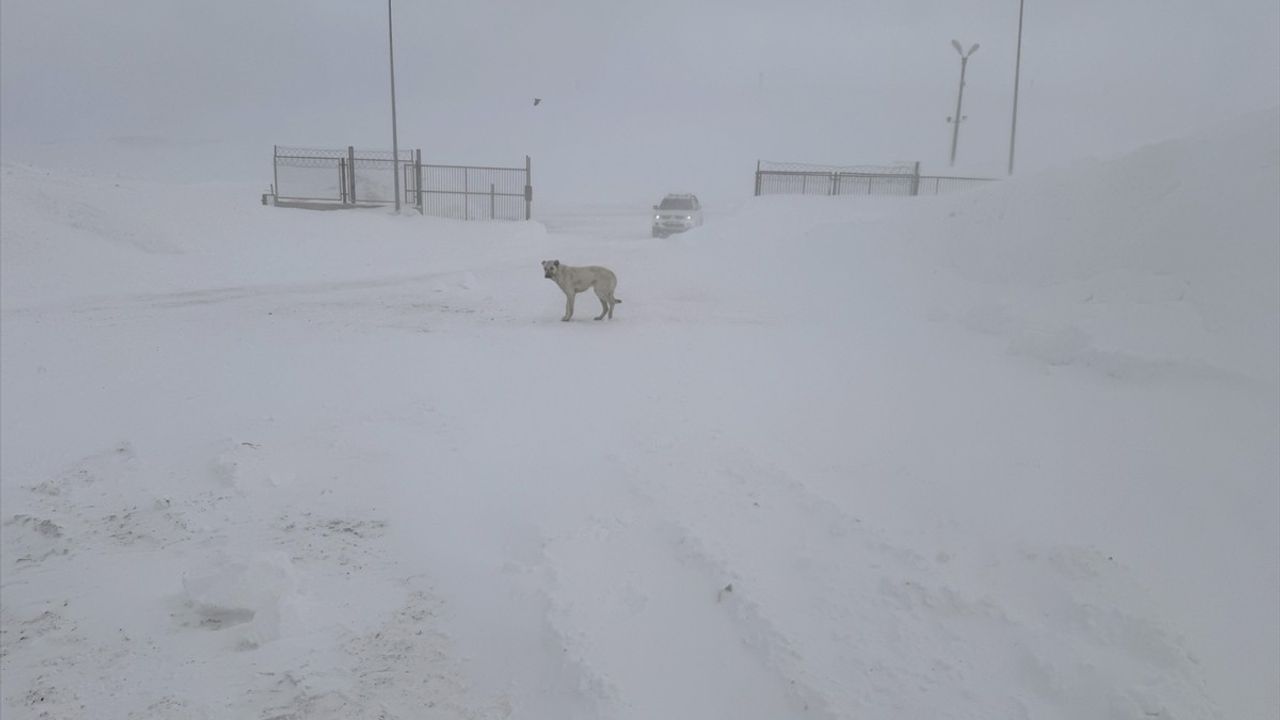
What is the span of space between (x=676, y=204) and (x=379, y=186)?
475 inches

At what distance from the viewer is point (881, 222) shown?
47.8 feet

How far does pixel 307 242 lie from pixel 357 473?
→ 50.7 ft

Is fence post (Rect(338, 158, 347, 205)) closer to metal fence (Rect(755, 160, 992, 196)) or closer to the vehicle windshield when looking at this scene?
the vehicle windshield

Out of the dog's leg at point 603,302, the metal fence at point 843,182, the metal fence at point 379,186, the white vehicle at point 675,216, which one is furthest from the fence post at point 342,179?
the dog's leg at point 603,302

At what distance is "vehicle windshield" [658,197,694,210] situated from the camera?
87.2 feet

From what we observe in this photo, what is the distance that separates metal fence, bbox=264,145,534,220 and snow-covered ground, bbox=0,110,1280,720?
1672cm

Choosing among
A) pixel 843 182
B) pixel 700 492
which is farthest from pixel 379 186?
pixel 700 492

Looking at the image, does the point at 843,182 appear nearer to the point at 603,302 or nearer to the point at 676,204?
the point at 676,204

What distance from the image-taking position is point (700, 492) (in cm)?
537

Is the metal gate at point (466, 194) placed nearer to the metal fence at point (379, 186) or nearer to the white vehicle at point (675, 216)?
the metal fence at point (379, 186)

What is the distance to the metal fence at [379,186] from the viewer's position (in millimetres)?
27406

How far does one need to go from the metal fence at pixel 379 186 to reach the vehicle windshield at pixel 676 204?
4834 mm

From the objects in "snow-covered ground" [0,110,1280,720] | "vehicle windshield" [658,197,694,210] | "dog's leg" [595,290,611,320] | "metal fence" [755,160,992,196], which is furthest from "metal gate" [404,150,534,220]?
"dog's leg" [595,290,611,320]

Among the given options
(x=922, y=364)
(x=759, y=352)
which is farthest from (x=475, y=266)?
(x=922, y=364)
